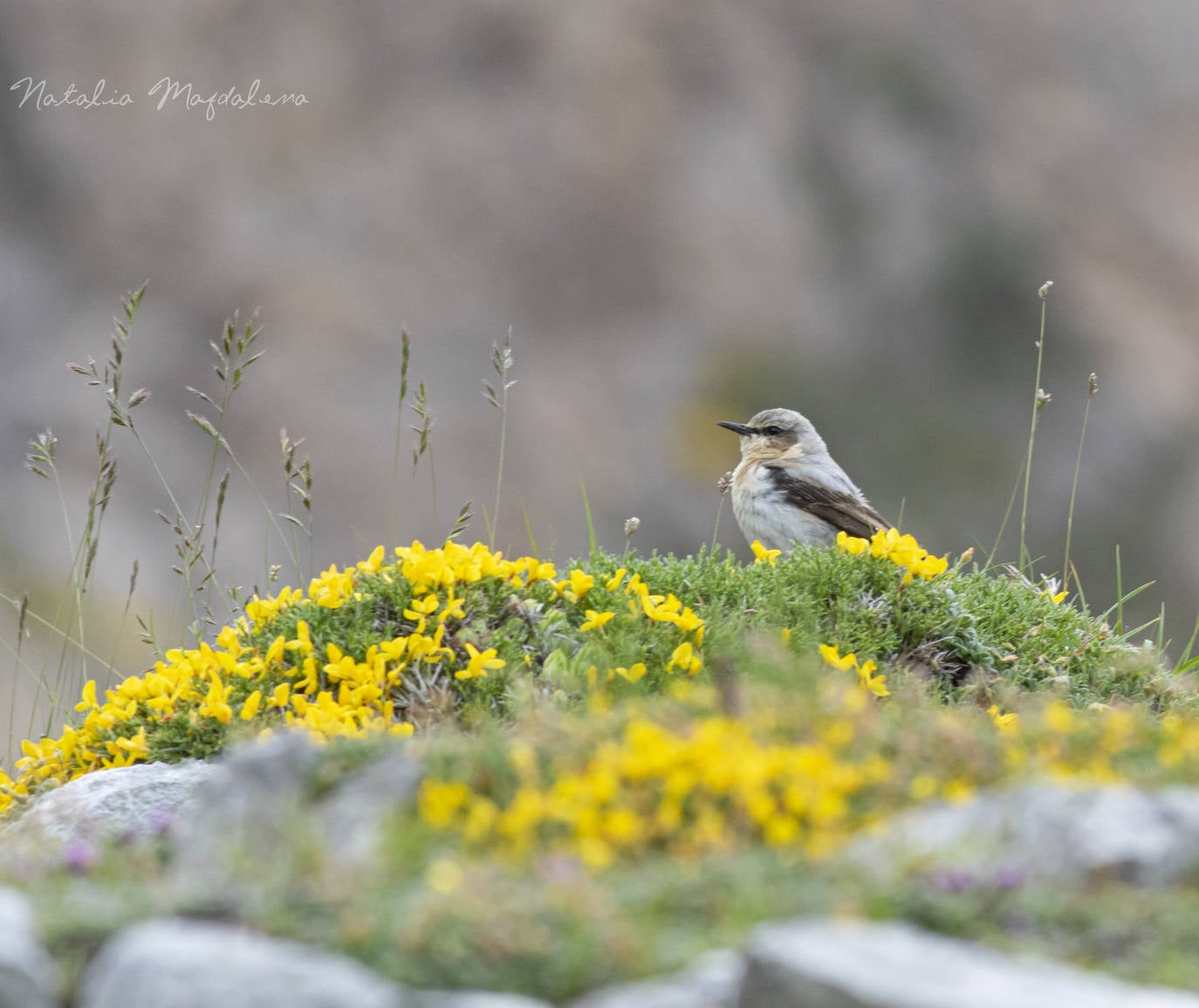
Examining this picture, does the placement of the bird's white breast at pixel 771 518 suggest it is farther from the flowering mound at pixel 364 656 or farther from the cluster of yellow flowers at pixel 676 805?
the cluster of yellow flowers at pixel 676 805

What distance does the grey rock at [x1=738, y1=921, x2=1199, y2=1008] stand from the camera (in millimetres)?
2172

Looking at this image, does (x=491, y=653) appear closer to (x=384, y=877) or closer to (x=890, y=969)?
(x=384, y=877)

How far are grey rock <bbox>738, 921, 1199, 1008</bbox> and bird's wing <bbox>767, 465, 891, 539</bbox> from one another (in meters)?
5.75

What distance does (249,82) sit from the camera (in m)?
26.6

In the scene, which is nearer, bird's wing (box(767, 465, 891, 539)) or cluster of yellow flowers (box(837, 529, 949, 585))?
cluster of yellow flowers (box(837, 529, 949, 585))

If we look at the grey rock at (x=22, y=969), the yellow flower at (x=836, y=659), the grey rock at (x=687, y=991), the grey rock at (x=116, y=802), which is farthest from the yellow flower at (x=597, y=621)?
the grey rock at (x=22, y=969)

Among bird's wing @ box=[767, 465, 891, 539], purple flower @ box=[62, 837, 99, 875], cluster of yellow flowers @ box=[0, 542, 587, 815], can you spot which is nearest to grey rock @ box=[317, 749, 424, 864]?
purple flower @ box=[62, 837, 99, 875]

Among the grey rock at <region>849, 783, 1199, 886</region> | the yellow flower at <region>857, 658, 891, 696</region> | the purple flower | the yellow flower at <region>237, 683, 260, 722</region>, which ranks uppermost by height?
the yellow flower at <region>857, 658, 891, 696</region>

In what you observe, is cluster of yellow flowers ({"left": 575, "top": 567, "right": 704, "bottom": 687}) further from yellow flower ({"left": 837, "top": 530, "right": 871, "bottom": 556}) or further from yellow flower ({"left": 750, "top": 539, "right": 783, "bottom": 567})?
yellow flower ({"left": 837, "top": 530, "right": 871, "bottom": 556})

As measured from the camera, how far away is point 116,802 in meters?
4.34

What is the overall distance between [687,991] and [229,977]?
81 cm

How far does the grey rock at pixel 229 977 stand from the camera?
2.29 meters

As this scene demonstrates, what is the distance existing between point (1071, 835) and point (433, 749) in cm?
148

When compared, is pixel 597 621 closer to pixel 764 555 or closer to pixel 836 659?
pixel 836 659
